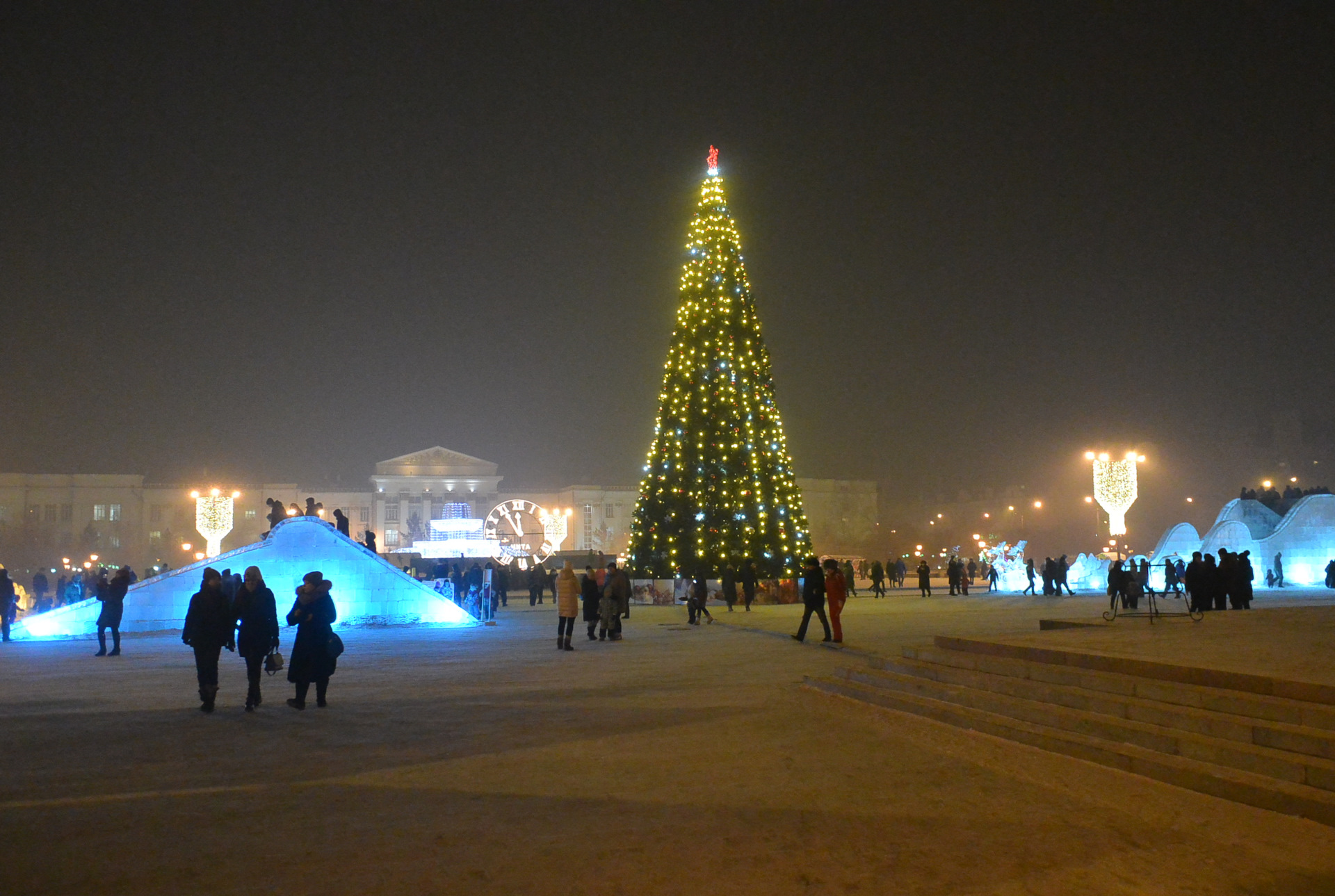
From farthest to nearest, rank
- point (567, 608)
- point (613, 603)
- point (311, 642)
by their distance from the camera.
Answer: point (613, 603) → point (567, 608) → point (311, 642)

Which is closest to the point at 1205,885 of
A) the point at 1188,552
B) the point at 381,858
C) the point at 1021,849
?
the point at 1021,849

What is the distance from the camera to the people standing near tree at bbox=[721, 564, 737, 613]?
29375 mm

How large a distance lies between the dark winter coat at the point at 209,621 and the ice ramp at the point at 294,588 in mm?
12198

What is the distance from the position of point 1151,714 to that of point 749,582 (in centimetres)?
2278

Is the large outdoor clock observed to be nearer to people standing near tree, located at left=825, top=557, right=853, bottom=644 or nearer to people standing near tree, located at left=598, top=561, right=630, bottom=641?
people standing near tree, located at left=598, top=561, right=630, bottom=641

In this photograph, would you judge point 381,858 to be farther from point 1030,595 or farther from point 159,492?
point 159,492

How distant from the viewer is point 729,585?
2992 cm

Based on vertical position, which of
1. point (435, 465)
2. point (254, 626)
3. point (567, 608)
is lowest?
point (567, 608)

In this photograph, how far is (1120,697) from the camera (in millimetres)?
8227

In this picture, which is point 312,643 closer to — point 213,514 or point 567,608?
point 567,608

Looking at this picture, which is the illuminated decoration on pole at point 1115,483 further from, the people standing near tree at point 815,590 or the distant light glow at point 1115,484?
the people standing near tree at point 815,590

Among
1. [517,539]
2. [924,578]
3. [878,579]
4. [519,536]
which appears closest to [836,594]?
[924,578]

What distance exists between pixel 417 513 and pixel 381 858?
100 meters

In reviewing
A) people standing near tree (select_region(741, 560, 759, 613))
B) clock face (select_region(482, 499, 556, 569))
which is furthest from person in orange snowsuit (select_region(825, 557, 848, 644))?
clock face (select_region(482, 499, 556, 569))
